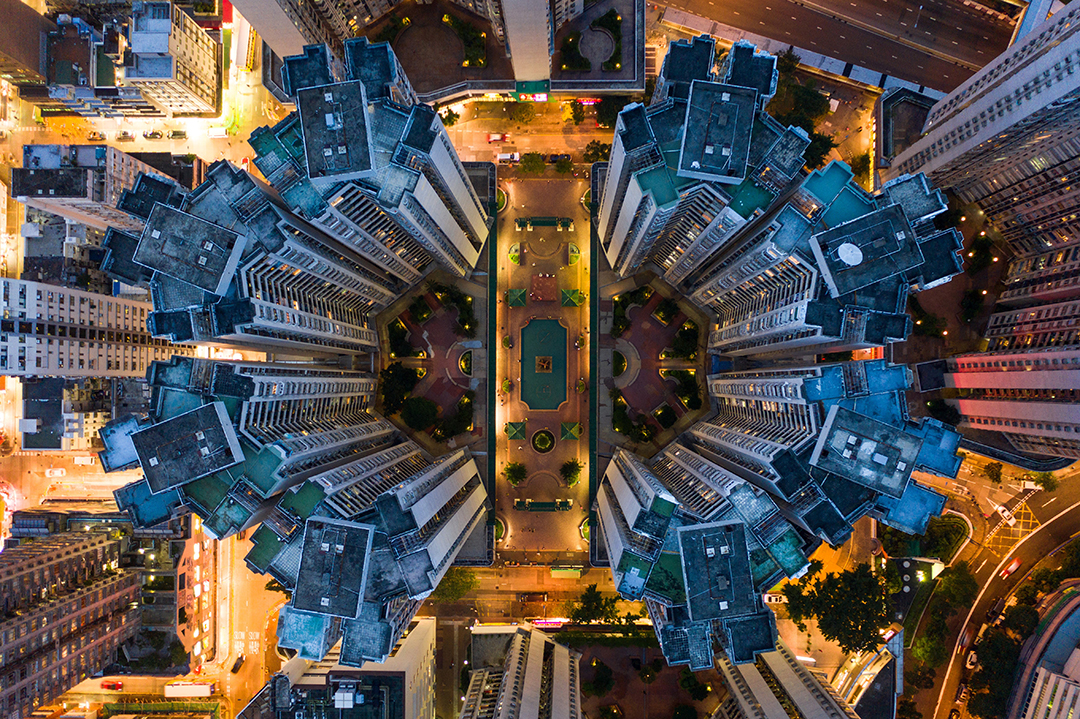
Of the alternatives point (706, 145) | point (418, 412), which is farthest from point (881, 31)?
point (418, 412)

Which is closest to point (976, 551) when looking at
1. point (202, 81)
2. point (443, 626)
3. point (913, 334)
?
point (913, 334)

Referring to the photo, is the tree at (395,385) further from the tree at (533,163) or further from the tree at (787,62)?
the tree at (787,62)

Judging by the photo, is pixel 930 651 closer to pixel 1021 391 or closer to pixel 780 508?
pixel 1021 391

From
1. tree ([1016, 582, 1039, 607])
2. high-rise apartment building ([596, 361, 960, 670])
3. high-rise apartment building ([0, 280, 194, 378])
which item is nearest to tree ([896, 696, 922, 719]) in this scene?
tree ([1016, 582, 1039, 607])

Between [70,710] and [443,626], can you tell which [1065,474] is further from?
[70,710]

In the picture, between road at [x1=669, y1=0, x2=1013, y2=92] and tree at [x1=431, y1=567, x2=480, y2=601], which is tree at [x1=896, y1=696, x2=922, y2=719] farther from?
road at [x1=669, y1=0, x2=1013, y2=92]

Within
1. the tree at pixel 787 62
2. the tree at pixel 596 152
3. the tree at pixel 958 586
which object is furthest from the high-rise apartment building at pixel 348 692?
the tree at pixel 787 62
